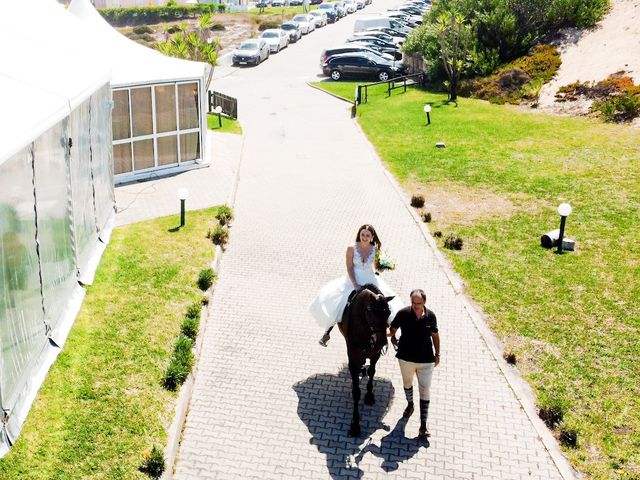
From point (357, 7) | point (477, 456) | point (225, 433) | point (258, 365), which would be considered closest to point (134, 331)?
point (258, 365)

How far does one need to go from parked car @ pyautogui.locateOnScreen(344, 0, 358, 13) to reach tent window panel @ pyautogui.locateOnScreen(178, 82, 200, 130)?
54.6 meters

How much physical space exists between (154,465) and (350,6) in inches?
2789

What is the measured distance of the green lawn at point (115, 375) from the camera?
7.81 metres

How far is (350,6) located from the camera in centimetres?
7262

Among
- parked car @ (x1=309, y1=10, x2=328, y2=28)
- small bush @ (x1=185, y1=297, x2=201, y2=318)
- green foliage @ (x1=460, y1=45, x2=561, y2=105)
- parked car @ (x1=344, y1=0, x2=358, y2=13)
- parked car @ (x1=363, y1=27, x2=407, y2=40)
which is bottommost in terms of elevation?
small bush @ (x1=185, y1=297, x2=201, y2=318)

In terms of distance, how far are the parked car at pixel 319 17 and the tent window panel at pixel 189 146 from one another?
43614mm

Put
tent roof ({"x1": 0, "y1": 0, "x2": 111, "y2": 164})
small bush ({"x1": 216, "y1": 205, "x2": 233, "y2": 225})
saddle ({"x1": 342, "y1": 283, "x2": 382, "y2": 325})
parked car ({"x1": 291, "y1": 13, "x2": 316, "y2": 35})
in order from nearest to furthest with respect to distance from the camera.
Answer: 1. tent roof ({"x1": 0, "y1": 0, "x2": 111, "y2": 164})
2. saddle ({"x1": 342, "y1": 283, "x2": 382, "y2": 325})
3. small bush ({"x1": 216, "y1": 205, "x2": 233, "y2": 225})
4. parked car ({"x1": 291, "y1": 13, "x2": 316, "y2": 35})

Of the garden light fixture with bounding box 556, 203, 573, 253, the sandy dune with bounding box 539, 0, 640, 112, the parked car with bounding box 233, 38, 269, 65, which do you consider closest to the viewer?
the garden light fixture with bounding box 556, 203, 573, 253

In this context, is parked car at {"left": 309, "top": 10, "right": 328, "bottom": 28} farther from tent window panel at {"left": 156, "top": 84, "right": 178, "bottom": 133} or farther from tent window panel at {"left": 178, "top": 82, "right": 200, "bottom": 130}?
tent window panel at {"left": 156, "top": 84, "right": 178, "bottom": 133}

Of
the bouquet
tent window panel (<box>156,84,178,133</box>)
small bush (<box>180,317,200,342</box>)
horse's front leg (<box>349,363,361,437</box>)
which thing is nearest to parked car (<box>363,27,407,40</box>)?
tent window panel (<box>156,84,178,133</box>)

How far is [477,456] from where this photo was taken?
828cm

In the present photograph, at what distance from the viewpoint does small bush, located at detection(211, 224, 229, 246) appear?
48.1 feet

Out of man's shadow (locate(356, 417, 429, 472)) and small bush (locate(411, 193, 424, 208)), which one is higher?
small bush (locate(411, 193, 424, 208))

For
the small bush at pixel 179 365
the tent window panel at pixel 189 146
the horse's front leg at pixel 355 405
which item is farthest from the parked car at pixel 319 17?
the horse's front leg at pixel 355 405
